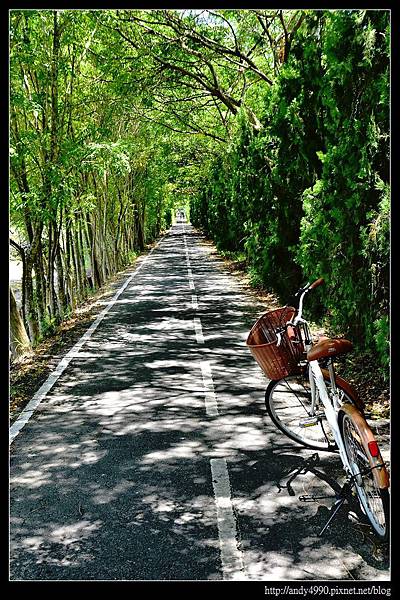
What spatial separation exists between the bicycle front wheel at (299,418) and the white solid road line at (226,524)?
685mm

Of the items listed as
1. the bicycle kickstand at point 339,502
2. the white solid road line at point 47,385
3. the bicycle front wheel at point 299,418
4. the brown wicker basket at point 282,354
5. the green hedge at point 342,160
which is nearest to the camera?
the bicycle kickstand at point 339,502

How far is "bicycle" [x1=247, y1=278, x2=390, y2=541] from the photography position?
384 centimetres

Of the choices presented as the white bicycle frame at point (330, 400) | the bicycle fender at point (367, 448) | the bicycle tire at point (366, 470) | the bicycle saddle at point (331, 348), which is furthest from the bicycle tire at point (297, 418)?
the bicycle fender at point (367, 448)

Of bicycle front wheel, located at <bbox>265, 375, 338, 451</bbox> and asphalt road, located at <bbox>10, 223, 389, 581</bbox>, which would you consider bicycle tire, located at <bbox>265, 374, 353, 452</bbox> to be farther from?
asphalt road, located at <bbox>10, 223, 389, 581</bbox>

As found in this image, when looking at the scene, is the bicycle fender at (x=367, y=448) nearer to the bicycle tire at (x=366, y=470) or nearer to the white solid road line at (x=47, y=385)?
the bicycle tire at (x=366, y=470)

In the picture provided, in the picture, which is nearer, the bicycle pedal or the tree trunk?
the bicycle pedal

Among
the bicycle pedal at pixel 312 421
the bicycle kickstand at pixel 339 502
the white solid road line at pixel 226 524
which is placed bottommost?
the white solid road line at pixel 226 524

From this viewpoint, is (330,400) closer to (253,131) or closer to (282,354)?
(282,354)

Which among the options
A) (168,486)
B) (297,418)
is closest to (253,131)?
(297,418)

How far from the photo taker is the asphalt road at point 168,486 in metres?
3.67

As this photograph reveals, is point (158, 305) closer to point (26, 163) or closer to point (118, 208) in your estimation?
point (26, 163)

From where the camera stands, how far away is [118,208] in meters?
28.8

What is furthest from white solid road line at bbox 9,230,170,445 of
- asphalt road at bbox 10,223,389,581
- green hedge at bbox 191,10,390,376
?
green hedge at bbox 191,10,390,376
